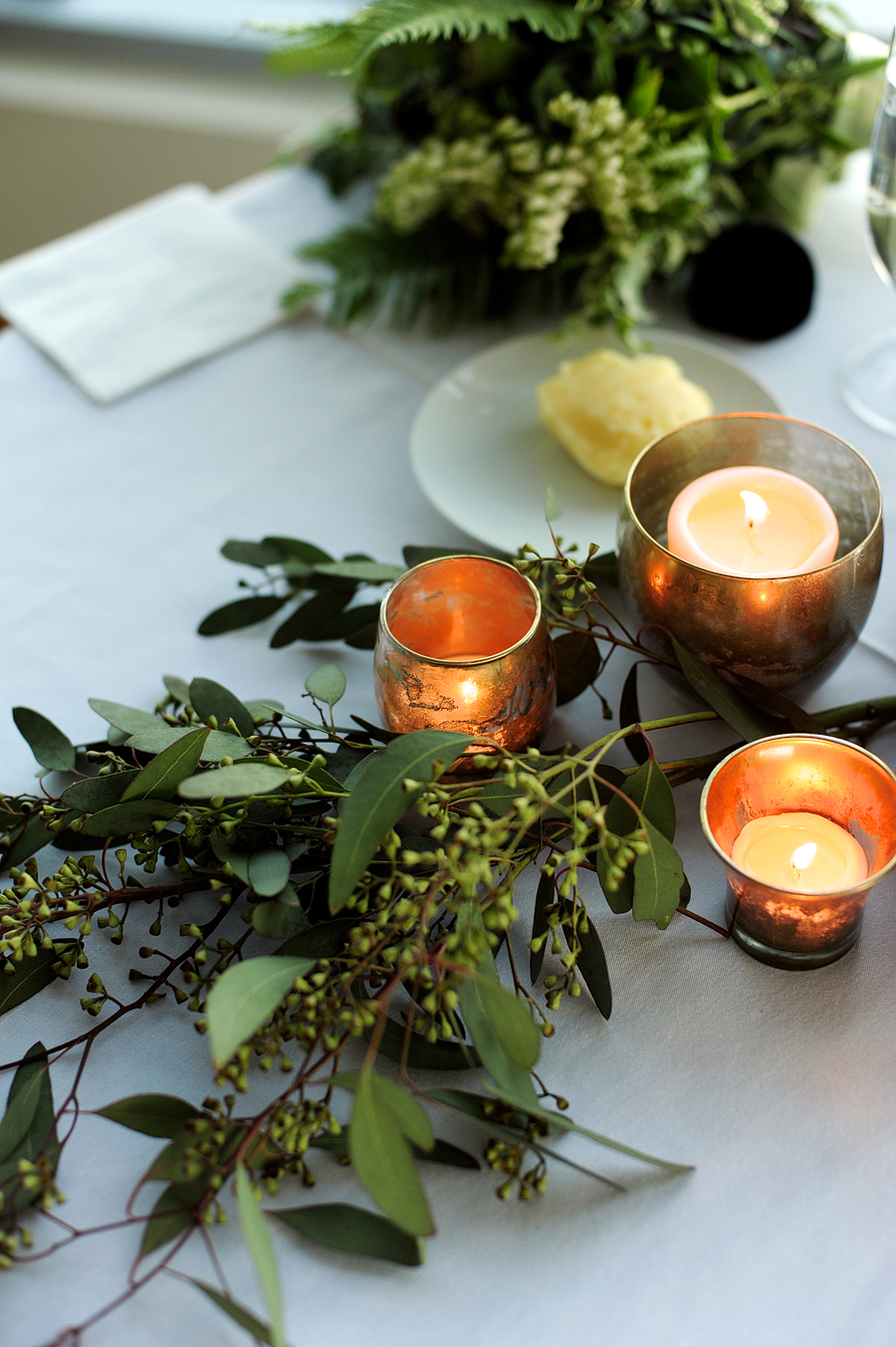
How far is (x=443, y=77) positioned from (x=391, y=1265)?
1.00 m

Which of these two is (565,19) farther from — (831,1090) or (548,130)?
(831,1090)

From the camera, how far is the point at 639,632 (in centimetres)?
62

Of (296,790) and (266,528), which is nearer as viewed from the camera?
(296,790)

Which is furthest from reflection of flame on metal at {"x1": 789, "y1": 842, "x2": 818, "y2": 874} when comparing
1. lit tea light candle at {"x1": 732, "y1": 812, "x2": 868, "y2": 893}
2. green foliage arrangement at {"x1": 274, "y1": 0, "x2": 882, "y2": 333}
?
green foliage arrangement at {"x1": 274, "y1": 0, "x2": 882, "y2": 333}

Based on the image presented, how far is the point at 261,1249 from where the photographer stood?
41 cm

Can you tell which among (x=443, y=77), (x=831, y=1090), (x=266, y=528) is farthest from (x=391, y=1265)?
(x=443, y=77)

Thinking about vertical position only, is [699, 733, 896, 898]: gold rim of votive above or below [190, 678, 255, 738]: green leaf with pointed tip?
→ above

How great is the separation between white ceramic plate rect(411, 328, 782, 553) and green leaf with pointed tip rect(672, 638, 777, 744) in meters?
0.21

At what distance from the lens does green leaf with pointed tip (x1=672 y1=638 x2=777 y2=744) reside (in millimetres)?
570

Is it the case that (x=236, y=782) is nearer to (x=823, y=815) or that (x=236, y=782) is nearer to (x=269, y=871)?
(x=269, y=871)

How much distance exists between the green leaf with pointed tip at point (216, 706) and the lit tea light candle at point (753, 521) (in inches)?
10.4

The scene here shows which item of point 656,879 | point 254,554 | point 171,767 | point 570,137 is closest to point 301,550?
point 254,554

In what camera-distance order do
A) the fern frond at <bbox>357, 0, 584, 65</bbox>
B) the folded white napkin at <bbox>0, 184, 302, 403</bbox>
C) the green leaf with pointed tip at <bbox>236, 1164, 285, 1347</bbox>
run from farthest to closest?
1. the folded white napkin at <bbox>0, 184, 302, 403</bbox>
2. the fern frond at <bbox>357, 0, 584, 65</bbox>
3. the green leaf with pointed tip at <bbox>236, 1164, 285, 1347</bbox>

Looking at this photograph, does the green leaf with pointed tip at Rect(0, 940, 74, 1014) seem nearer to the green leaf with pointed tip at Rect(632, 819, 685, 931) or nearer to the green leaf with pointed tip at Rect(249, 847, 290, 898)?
the green leaf with pointed tip at Rect(249, 847, 290, 898)
